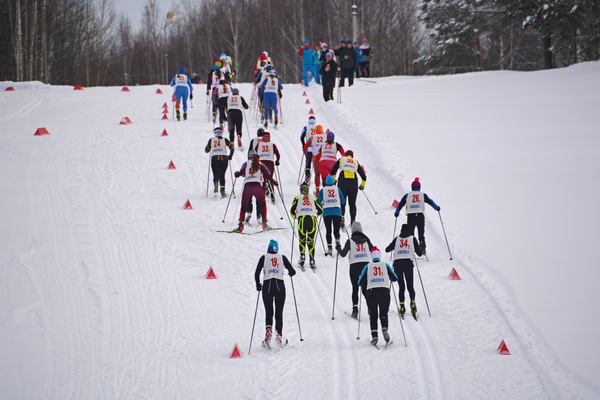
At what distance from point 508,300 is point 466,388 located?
2773mm

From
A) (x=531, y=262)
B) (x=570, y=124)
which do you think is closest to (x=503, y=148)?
(x=570, y=124)

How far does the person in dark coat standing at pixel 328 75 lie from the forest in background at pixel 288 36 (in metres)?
11.1

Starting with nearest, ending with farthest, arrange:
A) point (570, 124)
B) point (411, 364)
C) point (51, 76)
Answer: point (411, 364) < point (570, 124) < point (51, 76)

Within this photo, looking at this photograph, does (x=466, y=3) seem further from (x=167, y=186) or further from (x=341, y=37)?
(x=167, y=186)

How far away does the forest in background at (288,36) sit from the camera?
106 feet

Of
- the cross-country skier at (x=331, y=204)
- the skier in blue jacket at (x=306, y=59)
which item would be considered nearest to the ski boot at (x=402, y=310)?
the cross-country skier at (x=331, y=204)

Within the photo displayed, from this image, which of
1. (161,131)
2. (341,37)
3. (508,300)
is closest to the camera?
(508,300)

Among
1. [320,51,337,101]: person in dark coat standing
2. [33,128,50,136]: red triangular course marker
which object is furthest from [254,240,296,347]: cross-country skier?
[320,51,337,101]: person in dark coat standing

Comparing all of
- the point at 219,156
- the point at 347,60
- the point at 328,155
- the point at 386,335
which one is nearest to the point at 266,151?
the point at 219,156

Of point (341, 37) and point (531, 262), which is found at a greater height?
point (341, 37)

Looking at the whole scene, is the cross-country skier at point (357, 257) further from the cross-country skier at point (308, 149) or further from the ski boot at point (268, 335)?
the cross-country skier at point (308, 149)

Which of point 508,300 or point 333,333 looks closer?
point 333,333

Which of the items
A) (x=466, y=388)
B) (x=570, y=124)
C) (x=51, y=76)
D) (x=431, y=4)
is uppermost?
(x=431, y=4)

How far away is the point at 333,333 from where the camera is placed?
9.48 m
